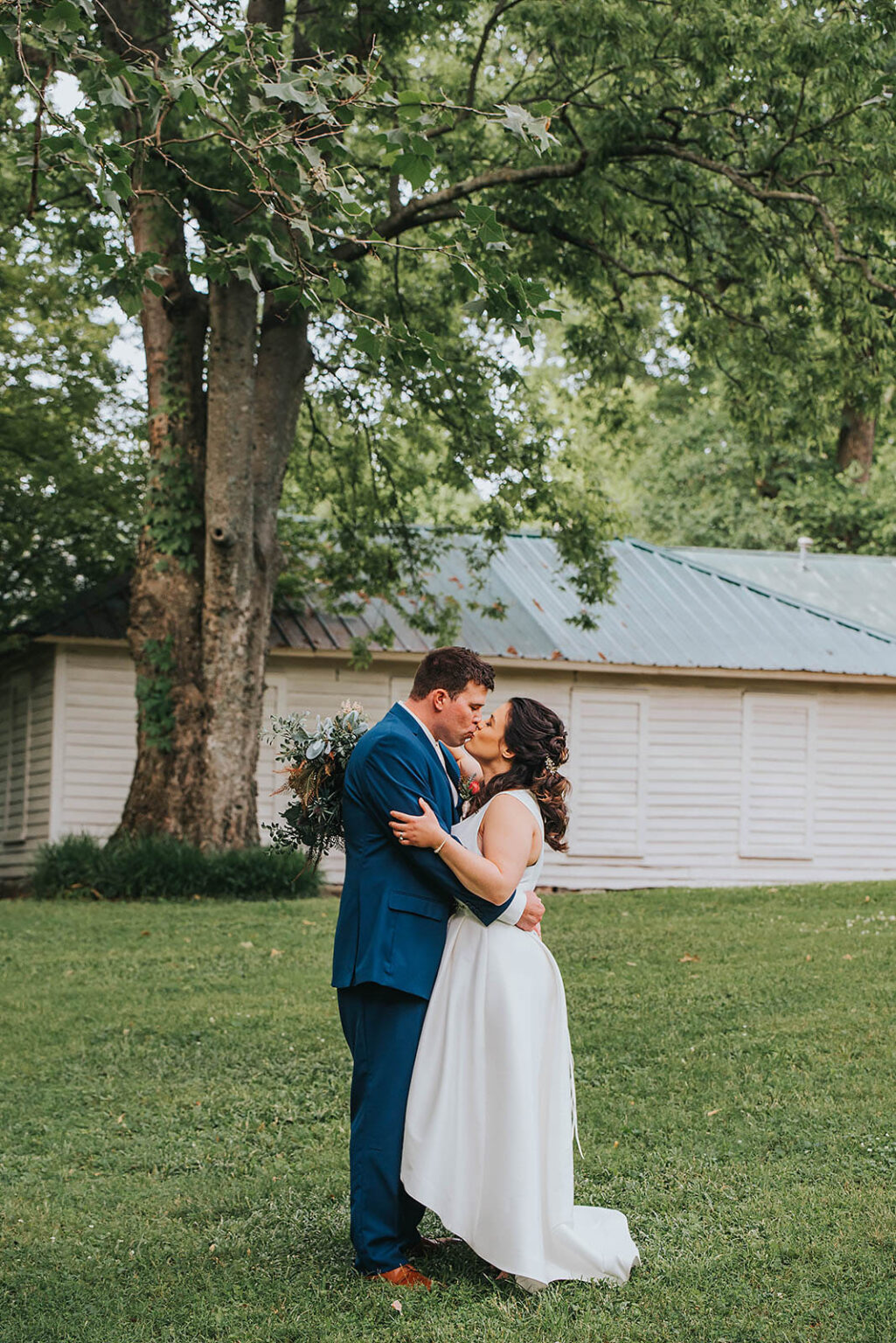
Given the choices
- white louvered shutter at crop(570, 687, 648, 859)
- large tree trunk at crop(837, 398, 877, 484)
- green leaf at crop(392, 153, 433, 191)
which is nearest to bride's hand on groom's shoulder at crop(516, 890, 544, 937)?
green leaf at crop(392, 153, 433, 191)

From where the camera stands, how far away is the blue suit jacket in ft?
14.5

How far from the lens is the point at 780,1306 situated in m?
4.42

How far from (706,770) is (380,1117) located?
50.9 feet

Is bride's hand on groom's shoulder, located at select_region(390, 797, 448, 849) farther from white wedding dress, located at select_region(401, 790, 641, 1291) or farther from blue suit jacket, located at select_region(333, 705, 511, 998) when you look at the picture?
white wedding dress, located at select_region(401, 790, 641, 1291)

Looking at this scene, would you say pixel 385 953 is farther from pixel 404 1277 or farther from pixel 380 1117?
pixel 404 1277

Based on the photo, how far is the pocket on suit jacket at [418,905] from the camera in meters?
4.47

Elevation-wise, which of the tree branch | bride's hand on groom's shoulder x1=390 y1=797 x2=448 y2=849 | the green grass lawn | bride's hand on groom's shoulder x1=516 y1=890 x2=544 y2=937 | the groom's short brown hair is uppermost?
the tree branch

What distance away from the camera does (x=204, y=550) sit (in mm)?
14875

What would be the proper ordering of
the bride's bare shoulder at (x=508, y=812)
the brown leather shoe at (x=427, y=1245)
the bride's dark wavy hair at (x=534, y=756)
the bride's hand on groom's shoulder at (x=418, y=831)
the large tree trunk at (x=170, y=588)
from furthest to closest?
the large tree trunk at (x=170, y=588)
the brown leather shoe at (x=427, y=1245)
the bride's dark wavy hair at (x=534, y=756)
the bride's bare shoulder at (x=508, y=812)
the bride's hand on groom's shoulder at (x=418, y=831)

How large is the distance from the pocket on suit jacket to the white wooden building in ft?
43.6

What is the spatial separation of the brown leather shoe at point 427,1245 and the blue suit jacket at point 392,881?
3.24 feet

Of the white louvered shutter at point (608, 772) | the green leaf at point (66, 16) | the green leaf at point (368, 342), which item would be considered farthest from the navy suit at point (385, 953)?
the white louvered shutter at point (608, 772)

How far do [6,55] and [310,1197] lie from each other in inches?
181

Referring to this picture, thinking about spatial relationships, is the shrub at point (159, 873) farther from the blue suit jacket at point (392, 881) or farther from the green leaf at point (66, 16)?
the green leaf at point (66, 16)
